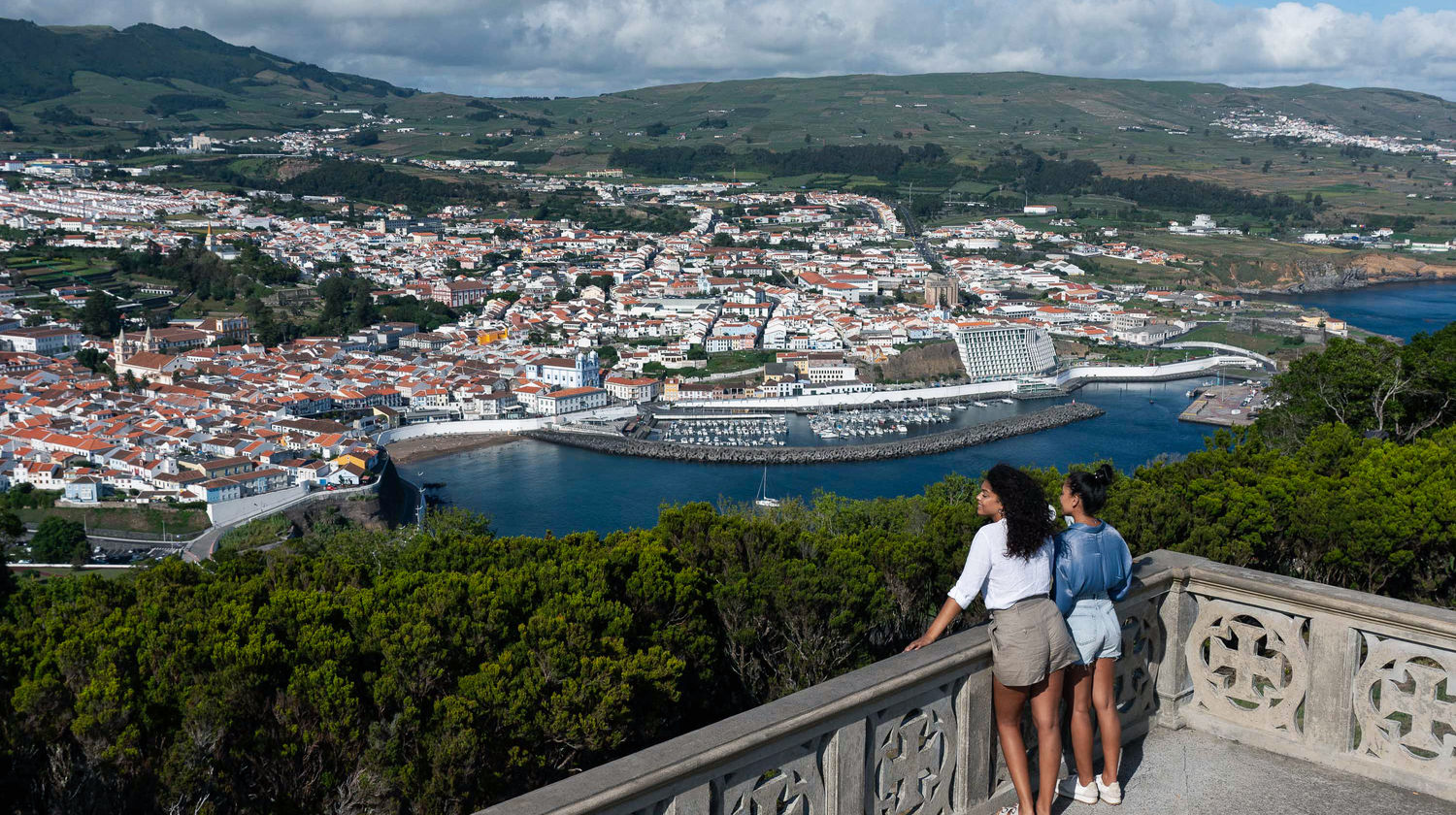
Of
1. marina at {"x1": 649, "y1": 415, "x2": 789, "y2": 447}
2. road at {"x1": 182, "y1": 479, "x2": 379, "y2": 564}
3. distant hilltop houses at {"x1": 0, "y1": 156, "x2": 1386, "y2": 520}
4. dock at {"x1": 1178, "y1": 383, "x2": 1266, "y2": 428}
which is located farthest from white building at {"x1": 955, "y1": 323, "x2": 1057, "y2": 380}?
road at {"x1": 182, "y1": 479, "x2": 379, "y2": 564}

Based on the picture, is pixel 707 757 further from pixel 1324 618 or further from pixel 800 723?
pixel 1324 618

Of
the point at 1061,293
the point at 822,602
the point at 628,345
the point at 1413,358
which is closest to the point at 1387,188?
the point at 1061,293

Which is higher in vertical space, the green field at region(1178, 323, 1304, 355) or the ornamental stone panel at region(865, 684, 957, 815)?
the ornamental stone panel at region(865, 684, 957, 815)

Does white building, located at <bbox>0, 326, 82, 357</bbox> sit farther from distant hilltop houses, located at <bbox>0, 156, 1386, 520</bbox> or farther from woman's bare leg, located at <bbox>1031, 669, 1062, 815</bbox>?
woman's bare leg, located at <bbox>1031, 669, 1062, 815</bbox>

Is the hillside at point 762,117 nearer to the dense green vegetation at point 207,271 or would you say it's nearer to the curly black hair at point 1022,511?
the dense green vegetation at point 207,271

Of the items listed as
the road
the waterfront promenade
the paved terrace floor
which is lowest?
the road

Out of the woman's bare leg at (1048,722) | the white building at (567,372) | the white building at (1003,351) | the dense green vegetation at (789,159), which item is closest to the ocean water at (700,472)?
the white building at (1003,351)

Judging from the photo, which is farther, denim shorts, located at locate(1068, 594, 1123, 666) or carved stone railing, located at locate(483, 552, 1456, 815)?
denim shorts, located at locate(1068, 594, 1123, 666)

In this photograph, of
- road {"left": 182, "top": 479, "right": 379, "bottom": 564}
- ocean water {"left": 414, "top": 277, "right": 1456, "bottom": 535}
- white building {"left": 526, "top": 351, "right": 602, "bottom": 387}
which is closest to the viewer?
road {"left": 182, "top": 479, "right": 379, "bottom": 564}
